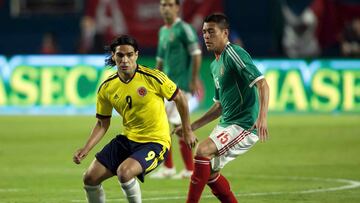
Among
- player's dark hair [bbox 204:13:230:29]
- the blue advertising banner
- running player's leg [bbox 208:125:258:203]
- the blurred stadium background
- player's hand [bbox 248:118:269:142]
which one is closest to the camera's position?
player's hand [bbox 248:118:269:142]

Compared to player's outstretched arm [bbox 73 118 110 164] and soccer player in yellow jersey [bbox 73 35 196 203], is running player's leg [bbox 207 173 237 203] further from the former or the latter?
player's outstretched arm [bbox 73 118 110 164]

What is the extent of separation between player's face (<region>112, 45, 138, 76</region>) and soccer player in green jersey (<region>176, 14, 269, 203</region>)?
2.74 feet

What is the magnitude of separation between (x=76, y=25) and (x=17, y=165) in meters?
16.2

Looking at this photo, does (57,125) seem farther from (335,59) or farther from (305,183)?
(305,183)

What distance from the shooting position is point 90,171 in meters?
9.60

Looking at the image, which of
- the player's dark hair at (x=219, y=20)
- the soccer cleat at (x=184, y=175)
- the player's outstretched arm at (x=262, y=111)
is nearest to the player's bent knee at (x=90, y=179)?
the player's outstretched arm at (x=262, y=111)

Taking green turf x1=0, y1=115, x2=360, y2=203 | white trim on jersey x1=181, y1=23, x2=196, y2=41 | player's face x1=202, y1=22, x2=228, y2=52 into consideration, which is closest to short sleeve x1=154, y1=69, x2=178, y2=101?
player's face x1=202, y1=22, x2=228, y2=52

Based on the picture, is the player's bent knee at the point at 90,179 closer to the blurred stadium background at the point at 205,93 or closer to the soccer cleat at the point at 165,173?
the blurred stadium background at the point at 205,93

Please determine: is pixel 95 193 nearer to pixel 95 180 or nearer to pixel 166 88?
pixel 95 180

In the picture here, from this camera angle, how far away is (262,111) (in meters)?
9.47

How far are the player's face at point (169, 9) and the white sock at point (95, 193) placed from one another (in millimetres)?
4857

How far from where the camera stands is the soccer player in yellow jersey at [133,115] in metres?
9.69

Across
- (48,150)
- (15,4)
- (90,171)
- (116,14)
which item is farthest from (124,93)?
(15,4)

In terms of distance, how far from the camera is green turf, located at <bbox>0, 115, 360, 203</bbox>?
12031mm
